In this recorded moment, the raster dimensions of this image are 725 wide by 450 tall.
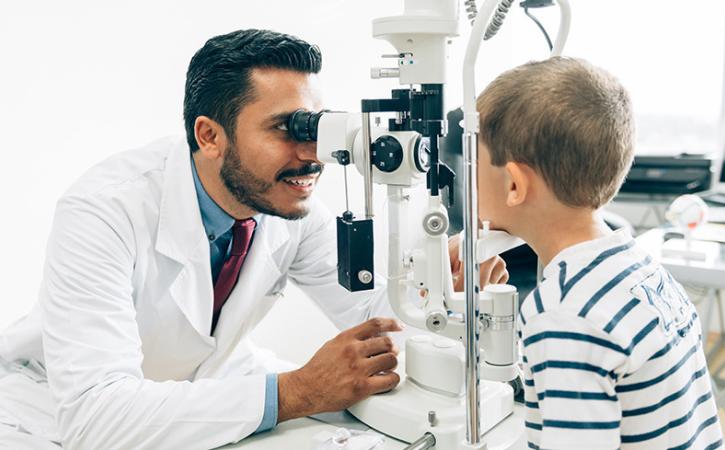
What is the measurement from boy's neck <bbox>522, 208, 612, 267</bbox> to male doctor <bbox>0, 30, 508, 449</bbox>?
0.32 meters

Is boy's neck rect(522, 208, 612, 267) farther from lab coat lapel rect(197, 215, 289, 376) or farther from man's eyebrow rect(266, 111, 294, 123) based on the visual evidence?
lab coat lapel rect(197, 215, 289, 376)

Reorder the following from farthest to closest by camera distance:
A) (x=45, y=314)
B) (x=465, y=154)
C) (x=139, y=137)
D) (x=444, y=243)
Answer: (x=139, y=137) < (x=45, y=314) < (x=444, y=243) < (x=465, y=154)

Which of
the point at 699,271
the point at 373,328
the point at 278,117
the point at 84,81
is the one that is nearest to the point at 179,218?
the point at 278,117

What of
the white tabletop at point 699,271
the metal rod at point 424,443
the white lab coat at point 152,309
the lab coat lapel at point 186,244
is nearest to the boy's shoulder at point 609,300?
the metal rod at point 424,443

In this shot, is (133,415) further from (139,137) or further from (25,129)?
(139,137)

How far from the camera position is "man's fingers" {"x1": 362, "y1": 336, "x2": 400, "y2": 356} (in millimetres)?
1104

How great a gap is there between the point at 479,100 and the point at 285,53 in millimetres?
554

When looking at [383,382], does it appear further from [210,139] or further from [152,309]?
[210,139]

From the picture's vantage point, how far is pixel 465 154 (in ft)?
2.64

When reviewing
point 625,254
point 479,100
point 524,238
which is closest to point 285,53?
point 479,100

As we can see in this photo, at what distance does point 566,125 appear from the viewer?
837mm

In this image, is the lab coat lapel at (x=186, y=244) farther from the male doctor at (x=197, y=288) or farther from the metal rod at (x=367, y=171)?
the metal rod at (x=367, y=171)

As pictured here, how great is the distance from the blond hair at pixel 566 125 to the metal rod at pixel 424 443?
1.32 feet

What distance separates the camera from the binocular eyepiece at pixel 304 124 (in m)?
1.18
